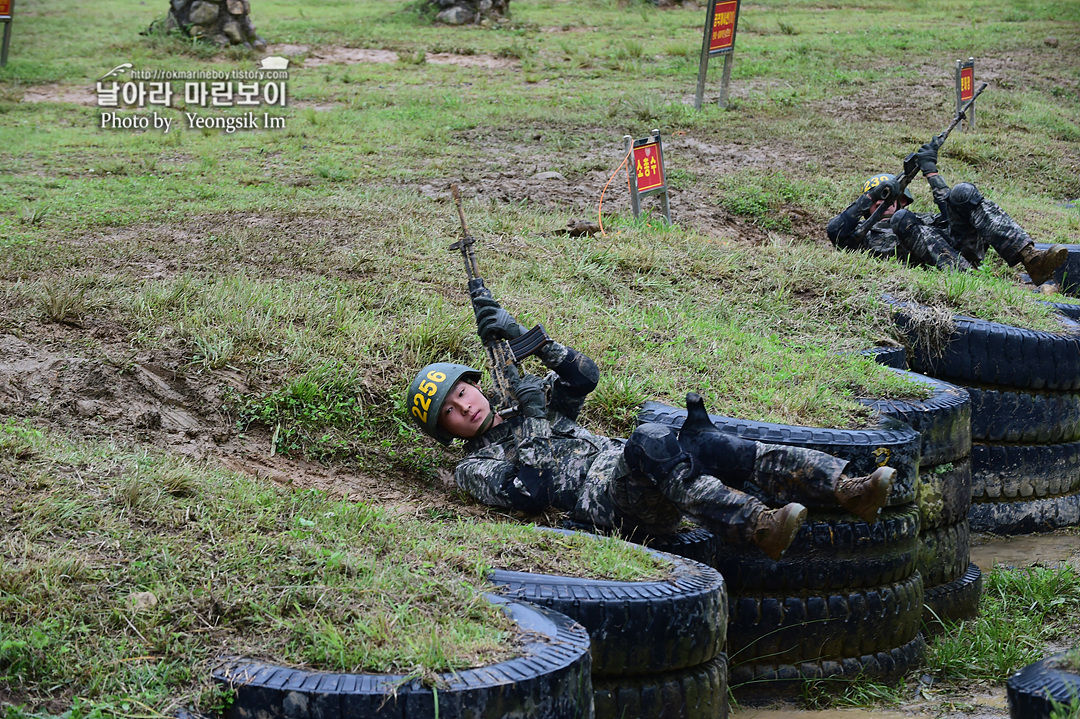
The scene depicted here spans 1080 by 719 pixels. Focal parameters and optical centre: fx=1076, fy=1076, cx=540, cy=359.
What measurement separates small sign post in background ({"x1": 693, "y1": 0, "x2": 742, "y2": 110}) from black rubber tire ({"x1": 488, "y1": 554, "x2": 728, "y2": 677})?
10909 millimetres

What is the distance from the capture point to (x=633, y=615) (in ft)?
11.2

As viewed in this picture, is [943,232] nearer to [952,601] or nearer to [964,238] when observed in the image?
[964,238]

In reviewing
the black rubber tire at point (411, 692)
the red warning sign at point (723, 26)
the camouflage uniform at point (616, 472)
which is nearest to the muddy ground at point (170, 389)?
the camouflage uniform at point (616, 472)

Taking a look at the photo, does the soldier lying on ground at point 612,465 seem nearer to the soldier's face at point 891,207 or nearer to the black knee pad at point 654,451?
the black knee pad at point 654,451

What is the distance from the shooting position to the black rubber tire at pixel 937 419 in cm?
495

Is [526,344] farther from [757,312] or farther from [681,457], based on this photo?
[757,312]

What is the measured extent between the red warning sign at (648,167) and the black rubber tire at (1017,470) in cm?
380

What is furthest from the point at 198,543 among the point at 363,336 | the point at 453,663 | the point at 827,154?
the point at 827,154

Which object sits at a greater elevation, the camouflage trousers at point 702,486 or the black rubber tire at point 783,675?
the camouflage trousers at point 702,486

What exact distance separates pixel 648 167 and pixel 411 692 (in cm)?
684

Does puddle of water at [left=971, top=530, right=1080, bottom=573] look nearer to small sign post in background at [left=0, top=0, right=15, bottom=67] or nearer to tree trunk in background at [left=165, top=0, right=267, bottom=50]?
tree trunk in background at [left=165, top=0, right=267, bottom=50]

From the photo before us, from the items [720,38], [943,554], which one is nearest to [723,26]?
[720,38]

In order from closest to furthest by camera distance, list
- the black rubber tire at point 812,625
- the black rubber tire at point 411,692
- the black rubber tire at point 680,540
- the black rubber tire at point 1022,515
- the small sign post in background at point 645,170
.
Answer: the black rubber tire at point 411,692 → the black rubber tire at point 680,540 → the black rubber tire at point 812,625 → the black rubber tire at point 1022,515 → the small sign post in background at point 645,170

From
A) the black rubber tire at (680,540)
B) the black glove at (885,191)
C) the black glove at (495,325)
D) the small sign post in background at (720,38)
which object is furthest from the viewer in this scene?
the small sign post in background at (720,38)
